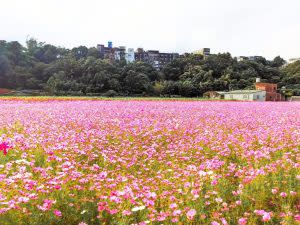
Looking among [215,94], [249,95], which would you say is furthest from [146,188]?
[215,94]

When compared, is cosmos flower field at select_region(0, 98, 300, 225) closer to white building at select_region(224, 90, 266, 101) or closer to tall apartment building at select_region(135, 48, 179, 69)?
white building at select_region(224, 90, 266, 101)

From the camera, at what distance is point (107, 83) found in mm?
61031

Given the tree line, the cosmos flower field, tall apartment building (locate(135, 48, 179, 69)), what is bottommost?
the cosmos flower field

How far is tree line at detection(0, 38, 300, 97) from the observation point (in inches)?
2372

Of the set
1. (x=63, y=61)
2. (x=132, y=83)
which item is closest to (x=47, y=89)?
(x=63, y=61)

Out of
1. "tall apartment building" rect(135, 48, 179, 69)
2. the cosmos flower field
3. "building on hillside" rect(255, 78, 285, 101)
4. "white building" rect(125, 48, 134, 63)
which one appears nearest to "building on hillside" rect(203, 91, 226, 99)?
"building on hillside" rect(255, 78, 285, 101)

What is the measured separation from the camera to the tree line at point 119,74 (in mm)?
60250

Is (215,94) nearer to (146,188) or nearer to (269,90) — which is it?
(269,90)

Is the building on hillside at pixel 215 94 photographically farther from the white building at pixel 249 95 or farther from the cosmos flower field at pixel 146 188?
the cosmos flower field at pixel 146 188

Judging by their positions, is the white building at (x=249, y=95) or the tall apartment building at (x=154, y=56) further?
the tall apartment building at (x=154, y=56)

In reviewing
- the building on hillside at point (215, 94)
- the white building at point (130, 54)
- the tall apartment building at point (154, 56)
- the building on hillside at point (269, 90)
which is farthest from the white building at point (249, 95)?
the white building at point (130, 54)

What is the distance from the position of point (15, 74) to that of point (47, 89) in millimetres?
5926

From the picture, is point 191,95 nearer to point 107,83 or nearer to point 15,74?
point 107,83

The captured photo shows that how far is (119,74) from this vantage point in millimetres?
64375
